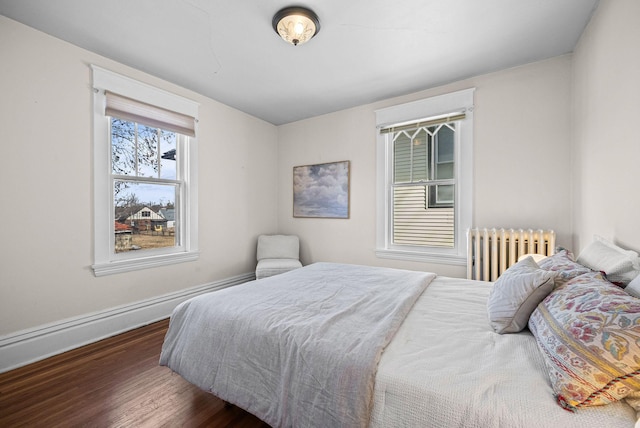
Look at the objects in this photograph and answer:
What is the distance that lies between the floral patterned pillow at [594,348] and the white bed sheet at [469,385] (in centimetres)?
5

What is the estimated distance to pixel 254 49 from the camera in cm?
238

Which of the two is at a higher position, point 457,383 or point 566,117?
point 566,117

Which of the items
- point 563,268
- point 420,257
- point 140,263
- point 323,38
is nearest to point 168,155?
point 140,263

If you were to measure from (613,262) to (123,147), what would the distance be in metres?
3.80

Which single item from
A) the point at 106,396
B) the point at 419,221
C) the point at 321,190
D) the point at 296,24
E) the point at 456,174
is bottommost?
the point at 106,396

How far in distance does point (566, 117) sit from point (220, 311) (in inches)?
133

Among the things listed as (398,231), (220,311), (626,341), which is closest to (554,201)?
(398,231)

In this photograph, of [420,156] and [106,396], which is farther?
[420,156]

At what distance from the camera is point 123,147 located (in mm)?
2699

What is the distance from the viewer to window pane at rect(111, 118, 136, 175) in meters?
2.62

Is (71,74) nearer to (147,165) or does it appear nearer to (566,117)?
(147,165)

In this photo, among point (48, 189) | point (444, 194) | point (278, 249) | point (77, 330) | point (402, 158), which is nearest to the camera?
point (48, 189)

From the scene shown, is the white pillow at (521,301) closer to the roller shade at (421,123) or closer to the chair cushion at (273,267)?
the roller shade at (421,123)

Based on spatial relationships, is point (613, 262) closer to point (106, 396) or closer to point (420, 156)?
point (420, 156)
